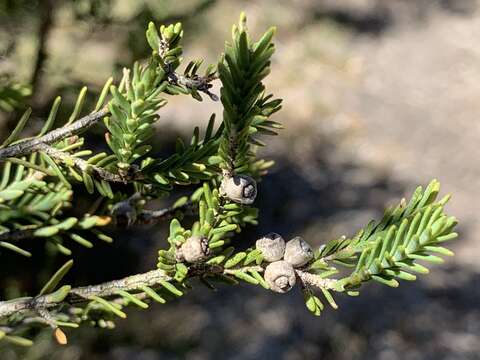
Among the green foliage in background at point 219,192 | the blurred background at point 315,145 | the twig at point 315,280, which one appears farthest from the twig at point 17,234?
the twig at point 315,280

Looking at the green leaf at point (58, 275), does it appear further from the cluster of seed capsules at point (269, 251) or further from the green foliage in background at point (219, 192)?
the cluster of seed capsules at point (269, 251)

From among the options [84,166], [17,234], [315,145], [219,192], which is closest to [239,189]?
[219,192]

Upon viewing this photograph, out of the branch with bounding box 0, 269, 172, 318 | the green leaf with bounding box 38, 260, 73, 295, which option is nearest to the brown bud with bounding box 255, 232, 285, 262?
the branch with bounding box 0, 269, 172, 318

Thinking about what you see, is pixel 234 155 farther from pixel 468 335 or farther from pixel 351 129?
pixel 351 129

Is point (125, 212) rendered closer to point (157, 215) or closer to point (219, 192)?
point (157, 215)

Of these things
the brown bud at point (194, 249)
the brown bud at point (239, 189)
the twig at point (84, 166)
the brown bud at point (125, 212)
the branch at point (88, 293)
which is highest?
the brown bud at point (239, 189)
